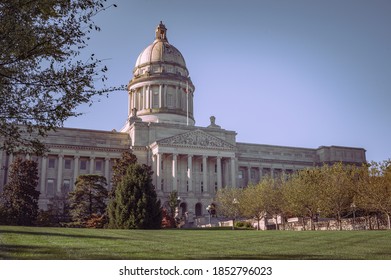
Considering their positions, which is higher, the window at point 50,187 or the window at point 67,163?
the window at point 67,163

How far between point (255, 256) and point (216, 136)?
6927 cm

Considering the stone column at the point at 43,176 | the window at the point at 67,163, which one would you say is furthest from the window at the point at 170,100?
the stone column at the point at 43,176

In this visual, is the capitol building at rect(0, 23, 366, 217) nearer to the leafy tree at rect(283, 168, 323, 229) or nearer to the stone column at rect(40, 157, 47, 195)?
the stone column at rect(40, 157, 47, 195)

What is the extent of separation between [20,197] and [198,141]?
37557 millimetres

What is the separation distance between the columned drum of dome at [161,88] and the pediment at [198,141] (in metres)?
12.9

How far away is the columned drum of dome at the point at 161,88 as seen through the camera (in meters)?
92.4

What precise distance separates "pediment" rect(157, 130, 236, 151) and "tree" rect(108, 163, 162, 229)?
35816 mm

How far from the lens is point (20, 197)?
46688 millimetres

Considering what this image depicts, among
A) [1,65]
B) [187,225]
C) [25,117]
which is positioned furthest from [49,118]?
[187,225]

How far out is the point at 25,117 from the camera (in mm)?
14234

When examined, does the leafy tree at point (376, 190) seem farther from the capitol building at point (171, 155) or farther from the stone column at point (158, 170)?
the stone column at point (158, 170)

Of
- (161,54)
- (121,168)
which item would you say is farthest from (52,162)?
(161,54)

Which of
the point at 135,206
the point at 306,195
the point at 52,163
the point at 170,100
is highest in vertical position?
the point at 170,100

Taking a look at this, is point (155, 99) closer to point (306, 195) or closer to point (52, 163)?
point (52, 163)
